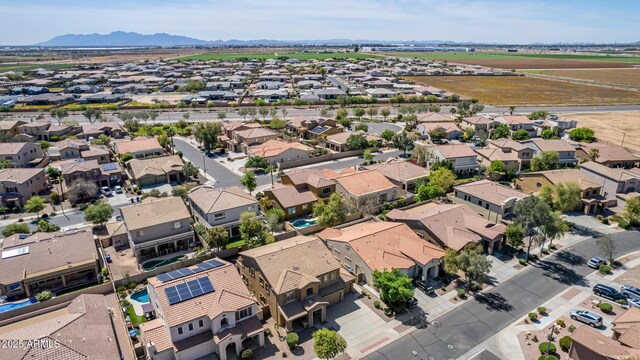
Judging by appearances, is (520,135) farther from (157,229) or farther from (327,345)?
(157,229)

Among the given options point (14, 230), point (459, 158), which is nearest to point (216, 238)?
point (14, 230)

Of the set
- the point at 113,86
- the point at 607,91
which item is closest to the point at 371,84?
the point at 607,91

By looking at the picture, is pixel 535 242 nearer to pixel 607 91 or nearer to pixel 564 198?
pixel 564 198

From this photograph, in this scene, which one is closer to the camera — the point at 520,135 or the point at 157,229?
the point at 157,229

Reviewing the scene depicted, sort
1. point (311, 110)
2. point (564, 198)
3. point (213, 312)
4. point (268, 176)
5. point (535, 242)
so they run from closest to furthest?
point (213, 312), point (535, 242), point (564, 198), point (268, 176), point (311, 110)

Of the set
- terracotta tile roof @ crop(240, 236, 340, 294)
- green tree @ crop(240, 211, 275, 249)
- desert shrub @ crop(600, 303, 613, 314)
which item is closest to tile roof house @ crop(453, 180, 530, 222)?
desert shrub @ crop(600, 303, 613, 314)
